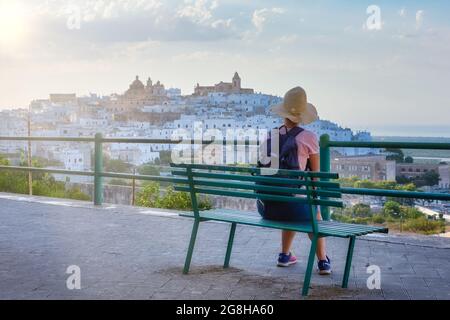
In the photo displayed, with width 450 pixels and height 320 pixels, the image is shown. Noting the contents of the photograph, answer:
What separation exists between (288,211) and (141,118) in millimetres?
35666

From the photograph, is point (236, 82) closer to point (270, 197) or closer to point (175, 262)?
point (175, 262)

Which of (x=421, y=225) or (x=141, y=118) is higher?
(x=141, y=118)

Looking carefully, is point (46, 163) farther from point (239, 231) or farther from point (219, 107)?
point (239, 231)

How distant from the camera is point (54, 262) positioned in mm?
6477

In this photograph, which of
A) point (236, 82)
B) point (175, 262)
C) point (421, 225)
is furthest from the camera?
point (236, 82)

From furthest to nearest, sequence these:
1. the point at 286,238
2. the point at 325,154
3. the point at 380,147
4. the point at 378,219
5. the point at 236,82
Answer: the point at 236,82
the point at 378,219
the point at 325,154
the point at 380,147
the point at 286,238

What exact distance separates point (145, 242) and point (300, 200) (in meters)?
2.87

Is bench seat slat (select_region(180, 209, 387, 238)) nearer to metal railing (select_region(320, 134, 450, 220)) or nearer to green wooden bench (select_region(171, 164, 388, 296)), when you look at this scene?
green wooden bench (select_region(171, 164, 388, 296))

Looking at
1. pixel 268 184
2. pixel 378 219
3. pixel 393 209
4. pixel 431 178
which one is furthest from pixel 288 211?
pixel 393 209

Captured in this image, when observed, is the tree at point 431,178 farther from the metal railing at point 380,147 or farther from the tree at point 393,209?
the tree at point 393,209

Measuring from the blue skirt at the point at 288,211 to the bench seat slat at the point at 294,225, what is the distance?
8cm

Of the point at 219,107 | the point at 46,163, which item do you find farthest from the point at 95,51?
the point at 46,163

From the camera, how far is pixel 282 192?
17.5ft

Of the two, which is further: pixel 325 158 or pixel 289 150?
pixel 325 158
